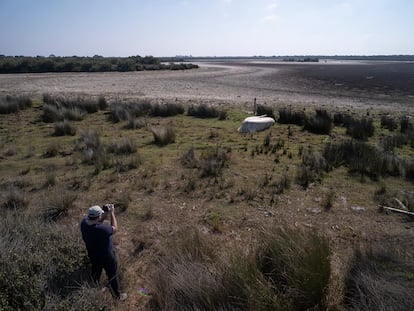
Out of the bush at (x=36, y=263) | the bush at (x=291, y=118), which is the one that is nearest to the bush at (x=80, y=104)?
the bush at (x=291, y=118)

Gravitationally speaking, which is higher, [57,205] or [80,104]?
[80,104]

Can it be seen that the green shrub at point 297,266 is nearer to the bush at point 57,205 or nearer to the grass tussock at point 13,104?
the bush at point 57,205

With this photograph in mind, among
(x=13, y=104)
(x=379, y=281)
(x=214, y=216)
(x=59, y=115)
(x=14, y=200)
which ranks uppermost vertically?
(x=13, y=104)

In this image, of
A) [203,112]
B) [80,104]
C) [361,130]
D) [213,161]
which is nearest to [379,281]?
[213,161]

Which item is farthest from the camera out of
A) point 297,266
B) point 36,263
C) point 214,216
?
point 214,216

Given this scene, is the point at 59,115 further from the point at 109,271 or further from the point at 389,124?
the point at 389,124

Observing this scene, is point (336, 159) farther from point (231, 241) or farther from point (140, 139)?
point (140, 139)

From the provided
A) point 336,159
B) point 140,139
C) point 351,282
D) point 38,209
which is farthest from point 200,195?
point 140,139

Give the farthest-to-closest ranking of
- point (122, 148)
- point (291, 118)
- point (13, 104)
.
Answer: point (13, 104) < point (291, 118) < point (122, 148)
